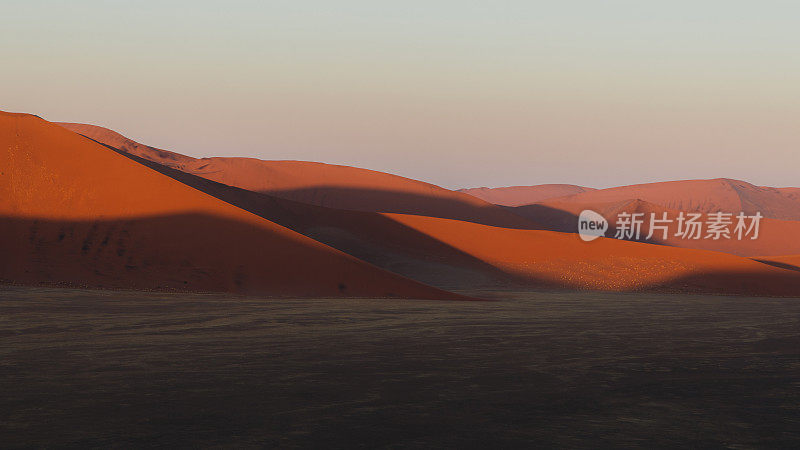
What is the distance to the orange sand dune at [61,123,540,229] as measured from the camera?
3523 inches

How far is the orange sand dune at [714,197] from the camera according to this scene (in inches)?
5197

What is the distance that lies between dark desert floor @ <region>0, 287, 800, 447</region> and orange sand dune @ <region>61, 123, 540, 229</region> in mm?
71607

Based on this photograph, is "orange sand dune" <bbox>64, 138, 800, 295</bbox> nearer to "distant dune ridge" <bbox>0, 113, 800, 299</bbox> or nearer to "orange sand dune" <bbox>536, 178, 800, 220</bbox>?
"distant dune ridge" <bbox>0, 113, 800, 299</bbox>

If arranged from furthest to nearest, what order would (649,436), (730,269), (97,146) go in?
(730,269)
(97,146)
(649,436)

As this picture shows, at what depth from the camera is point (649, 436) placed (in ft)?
20.0

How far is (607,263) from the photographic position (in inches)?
1709

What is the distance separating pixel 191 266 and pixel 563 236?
28472mm

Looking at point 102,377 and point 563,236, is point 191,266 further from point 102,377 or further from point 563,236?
point 563,236

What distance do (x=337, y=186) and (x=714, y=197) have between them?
2813 inches

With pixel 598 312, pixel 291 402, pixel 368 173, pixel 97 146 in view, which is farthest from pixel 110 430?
pixel 368 173

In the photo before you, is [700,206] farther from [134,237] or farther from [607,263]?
[134,237]

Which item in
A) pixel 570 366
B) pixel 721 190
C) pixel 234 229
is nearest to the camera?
pixel 570 366

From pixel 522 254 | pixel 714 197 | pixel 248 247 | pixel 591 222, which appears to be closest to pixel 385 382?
pixel 248 247

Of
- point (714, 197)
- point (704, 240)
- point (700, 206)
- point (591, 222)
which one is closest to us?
point (704, 240)
